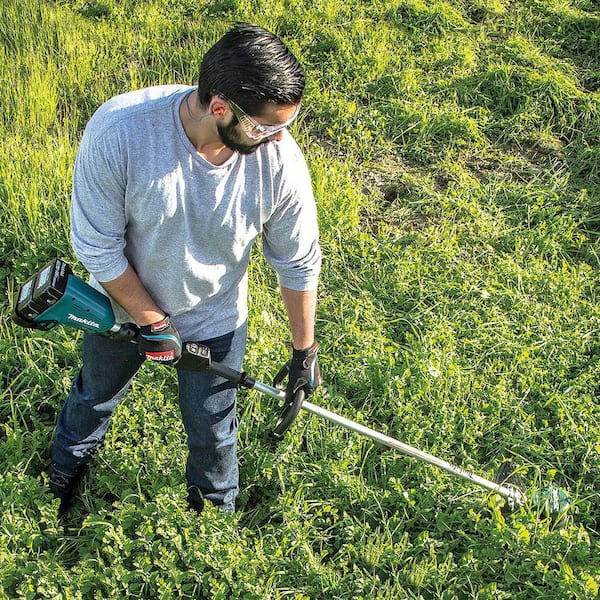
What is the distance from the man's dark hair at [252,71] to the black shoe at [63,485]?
5.72 feet

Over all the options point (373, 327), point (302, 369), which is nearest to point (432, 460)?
point (302, 369)

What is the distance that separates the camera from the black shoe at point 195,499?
9.02 feet

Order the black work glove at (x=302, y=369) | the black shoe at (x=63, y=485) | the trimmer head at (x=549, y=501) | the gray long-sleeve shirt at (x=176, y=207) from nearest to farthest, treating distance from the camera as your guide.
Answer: the gray long-sleeve shirt at (x=176, y=207) < the black work glove at (x=302, y=369) < the black shoe at (x=63, y=485) < the trimmer head at (x=549, y=501)

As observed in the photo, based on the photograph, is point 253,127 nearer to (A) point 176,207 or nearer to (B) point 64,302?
(A) point 176,207

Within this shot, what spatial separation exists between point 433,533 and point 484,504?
0.85 feet

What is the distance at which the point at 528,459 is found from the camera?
3244mm

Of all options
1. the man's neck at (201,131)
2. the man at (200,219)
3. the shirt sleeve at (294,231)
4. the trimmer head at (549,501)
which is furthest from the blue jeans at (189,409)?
the trimmer head at (549,501)

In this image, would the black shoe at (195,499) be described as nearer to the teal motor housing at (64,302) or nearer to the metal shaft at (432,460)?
the metal shaft at (432,460)

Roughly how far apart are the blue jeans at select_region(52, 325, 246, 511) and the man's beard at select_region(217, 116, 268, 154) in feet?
2.46

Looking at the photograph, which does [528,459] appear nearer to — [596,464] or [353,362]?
[596,464]

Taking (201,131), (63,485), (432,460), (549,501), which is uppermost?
(201,131)

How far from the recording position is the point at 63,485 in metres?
2.85

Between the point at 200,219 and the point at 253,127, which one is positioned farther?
the point at 200,219

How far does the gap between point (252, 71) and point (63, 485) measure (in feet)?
6.25
